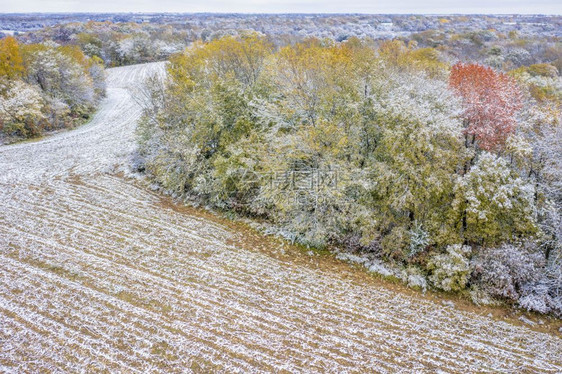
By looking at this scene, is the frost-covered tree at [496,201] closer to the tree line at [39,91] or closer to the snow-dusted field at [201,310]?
the snow-dusted field at [201,310]

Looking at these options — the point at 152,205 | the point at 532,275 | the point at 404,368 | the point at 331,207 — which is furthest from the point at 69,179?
the point at 532,275

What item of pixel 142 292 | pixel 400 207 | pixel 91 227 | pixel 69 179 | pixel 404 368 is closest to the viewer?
pixel 404 368

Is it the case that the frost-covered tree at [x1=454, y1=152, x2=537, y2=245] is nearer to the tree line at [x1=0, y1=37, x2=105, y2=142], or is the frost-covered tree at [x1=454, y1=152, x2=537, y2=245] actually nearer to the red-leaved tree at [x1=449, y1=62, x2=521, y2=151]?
the red-leaved tree at [x1=449, y1=62, x2=521, y2=151]

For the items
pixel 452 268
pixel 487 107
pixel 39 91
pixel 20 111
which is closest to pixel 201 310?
pixel 452 268

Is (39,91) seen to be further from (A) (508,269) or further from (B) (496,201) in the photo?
(A) (508,269)

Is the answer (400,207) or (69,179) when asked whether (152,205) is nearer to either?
(69,179)

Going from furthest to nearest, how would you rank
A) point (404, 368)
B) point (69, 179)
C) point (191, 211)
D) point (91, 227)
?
point (69, 179)
point (191, 211)
point (91, 227)
point (404, 368)

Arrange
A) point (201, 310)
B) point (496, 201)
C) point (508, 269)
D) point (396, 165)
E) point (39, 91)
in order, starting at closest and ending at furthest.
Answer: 1. point (201, 310)
2. point (496, 201)
3. point (508, 269)
4. point (396, 165)
5. point (39, 91)

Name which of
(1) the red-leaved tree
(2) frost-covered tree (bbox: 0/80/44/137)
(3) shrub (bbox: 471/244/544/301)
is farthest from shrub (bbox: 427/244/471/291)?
(2) frost-covered tree (bbox: 0/80/44/137)
